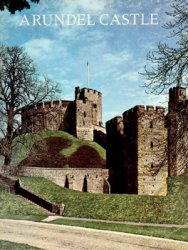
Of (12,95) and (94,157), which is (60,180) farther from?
(94,157)

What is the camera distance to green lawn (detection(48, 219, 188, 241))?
17308 millimetres

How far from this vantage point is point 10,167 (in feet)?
99.2

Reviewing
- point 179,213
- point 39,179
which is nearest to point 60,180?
point 39,179

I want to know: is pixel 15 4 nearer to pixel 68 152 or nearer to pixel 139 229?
pixel 139 229

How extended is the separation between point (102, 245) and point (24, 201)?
10584 mm

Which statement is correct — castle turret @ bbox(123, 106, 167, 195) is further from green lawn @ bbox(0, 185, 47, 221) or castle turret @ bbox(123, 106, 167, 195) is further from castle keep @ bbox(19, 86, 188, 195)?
green lawn @ bbox(0, 185, 47, 221)

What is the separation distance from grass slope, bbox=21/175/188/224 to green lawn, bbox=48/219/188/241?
2138 millimetres

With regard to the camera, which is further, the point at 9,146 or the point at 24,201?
the point at 9,146

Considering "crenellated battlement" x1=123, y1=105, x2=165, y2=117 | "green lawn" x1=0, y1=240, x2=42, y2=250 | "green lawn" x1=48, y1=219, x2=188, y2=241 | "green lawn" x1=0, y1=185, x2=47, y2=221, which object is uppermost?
"crenellated battlement" x1=123, y1=105, x2=165, y2=117

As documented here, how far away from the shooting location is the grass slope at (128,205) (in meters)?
22.4

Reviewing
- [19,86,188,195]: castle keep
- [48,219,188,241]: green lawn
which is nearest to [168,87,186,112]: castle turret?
[48,219,188,241]: green lawn

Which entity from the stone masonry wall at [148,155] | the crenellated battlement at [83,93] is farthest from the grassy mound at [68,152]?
the stone masonry wall at [148,155]

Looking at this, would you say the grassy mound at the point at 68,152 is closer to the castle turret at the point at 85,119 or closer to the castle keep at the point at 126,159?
the castle turret at the point at 85,119

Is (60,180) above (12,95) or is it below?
below
